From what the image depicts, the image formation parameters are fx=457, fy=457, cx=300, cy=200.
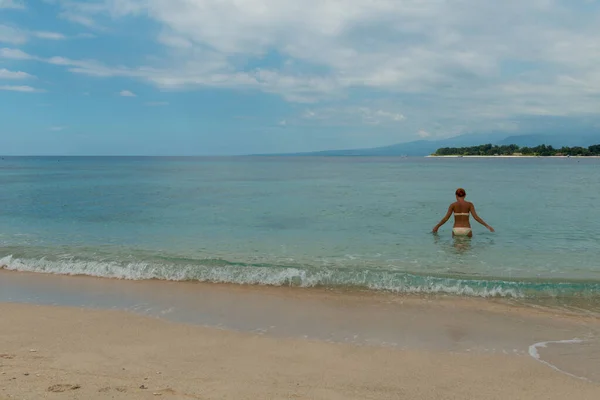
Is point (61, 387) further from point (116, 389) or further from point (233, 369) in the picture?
point (233, 369)

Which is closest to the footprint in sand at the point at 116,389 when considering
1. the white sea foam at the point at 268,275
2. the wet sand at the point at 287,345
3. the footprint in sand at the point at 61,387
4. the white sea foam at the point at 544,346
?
the wet sand at the point at 287,345

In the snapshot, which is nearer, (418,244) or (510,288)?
(510,288)

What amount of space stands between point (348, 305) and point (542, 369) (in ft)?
12.9

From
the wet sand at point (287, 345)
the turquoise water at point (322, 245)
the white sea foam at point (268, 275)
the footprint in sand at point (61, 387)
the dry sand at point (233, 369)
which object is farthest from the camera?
the turquoise water at point (322, 245)

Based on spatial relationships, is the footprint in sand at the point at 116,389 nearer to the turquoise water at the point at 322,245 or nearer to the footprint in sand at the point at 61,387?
the footprint in sand at the point at 61,387

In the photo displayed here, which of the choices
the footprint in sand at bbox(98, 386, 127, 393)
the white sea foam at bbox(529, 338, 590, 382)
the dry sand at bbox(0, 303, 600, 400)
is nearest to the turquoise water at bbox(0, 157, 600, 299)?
the white sea foam at bbox(529, 338, 590, 382)

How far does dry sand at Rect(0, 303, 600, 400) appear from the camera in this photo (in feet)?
17.7

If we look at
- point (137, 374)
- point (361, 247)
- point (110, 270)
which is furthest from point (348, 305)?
point (110, 270)

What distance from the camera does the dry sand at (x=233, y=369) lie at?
539cm

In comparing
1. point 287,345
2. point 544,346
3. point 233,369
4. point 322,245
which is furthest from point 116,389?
point 322,245

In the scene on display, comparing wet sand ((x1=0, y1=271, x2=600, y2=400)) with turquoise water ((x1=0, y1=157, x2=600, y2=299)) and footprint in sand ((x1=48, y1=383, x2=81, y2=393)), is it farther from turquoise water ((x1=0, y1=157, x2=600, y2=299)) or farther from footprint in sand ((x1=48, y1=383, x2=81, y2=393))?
turquoise water ((x1=0, y1=157, x2=600, y2=299))

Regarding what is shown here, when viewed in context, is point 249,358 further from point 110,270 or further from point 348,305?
point 110,270

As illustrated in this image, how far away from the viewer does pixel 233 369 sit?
620cm

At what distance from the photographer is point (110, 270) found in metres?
12.3
